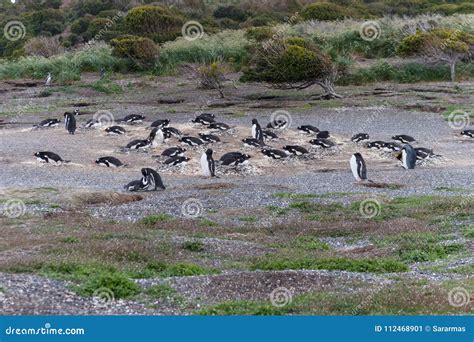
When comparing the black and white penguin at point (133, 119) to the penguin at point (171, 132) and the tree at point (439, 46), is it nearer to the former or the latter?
the penguin at point (171, 132)

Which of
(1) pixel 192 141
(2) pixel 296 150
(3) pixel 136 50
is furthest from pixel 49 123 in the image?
(3) pixel 136 50

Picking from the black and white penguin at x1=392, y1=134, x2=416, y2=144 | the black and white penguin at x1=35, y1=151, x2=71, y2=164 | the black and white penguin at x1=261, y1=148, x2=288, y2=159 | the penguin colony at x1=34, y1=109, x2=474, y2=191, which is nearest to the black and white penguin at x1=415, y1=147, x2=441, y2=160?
the penguin colony at x1=34, y1=109, x2=474, y2=191

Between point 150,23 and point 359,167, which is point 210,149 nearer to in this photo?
point 359,167

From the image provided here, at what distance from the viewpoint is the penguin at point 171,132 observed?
28.1 meters

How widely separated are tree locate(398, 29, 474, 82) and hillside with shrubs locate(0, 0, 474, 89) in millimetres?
57

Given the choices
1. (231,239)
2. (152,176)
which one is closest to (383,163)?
(152,176)

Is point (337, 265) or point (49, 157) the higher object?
point (337, 265)

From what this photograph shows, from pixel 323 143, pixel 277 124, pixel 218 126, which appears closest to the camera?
pixel 323 143

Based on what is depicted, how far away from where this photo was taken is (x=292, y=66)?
121 ft

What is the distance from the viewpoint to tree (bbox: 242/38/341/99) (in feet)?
121

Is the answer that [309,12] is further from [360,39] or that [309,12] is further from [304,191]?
[304,191]

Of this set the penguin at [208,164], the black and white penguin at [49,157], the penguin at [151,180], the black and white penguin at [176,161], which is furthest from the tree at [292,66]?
the penguin at [151,180]

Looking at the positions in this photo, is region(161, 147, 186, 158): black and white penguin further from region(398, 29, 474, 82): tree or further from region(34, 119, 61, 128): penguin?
region(398, 29, 474, 82): tree

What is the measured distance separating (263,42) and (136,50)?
9.64 m
